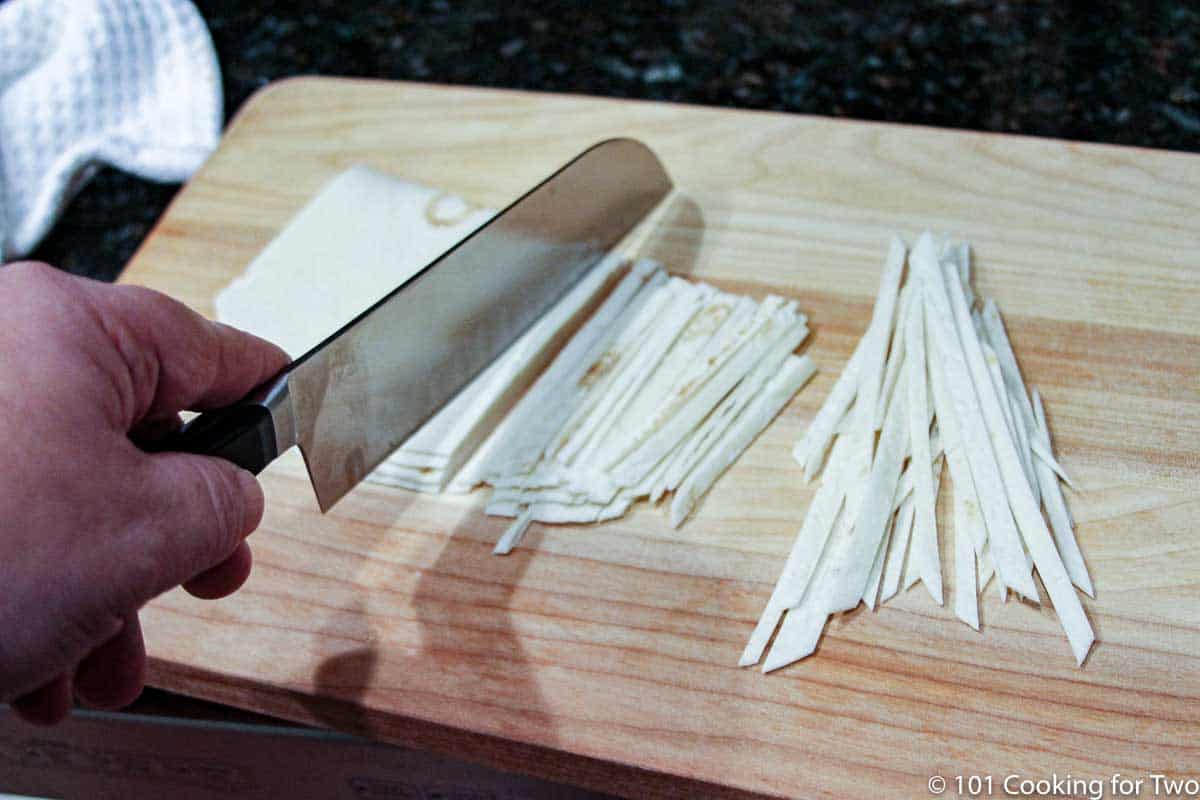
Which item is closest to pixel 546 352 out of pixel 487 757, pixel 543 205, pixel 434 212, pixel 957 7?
pixel 543 205

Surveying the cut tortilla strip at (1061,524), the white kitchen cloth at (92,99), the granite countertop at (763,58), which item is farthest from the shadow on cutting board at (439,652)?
the white kitchen cloth at (92,99)

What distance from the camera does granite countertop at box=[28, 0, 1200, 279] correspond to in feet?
6.77

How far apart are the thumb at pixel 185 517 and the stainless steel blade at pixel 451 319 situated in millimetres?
158

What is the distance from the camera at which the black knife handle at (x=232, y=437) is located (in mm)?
1036

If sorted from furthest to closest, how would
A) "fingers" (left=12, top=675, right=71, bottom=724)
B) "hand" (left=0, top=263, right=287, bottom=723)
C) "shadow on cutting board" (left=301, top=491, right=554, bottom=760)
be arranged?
1. "shadow on cutting board" (left=301, top=491, right=554, bottom=760)
2. "fingers" (left=12, top=675, right=71, bottom=724)
3. "hand" (left=0, top=263, right=287, bottom=723)

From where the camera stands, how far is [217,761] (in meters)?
1.48

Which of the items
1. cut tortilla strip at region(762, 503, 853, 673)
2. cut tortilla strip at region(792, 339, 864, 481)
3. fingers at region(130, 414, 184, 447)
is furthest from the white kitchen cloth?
cut tortilla strip at region(762, 503, 853, 673)

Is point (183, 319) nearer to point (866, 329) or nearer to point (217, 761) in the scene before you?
point (217, 761)

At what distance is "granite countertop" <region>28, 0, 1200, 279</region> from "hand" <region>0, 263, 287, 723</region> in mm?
1118

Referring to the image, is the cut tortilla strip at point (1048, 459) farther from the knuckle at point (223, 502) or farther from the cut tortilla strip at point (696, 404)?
the knuckle at point (223, 502)

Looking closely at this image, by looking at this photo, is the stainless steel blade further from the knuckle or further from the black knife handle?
the knuckle

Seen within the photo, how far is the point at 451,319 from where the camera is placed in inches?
53.6

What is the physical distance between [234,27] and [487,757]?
1978 millimetres

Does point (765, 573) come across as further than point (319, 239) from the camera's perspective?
No
